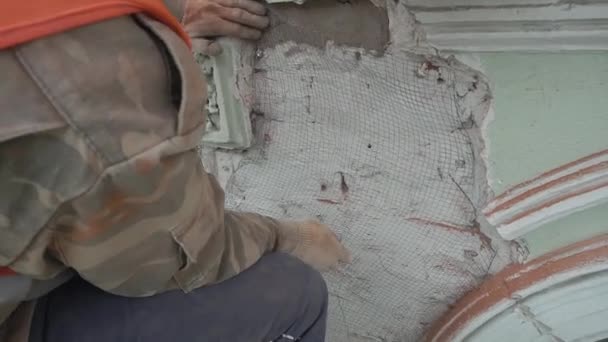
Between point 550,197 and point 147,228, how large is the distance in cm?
66

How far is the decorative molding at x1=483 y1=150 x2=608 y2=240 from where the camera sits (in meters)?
0.96

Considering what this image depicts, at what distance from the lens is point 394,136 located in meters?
1.15

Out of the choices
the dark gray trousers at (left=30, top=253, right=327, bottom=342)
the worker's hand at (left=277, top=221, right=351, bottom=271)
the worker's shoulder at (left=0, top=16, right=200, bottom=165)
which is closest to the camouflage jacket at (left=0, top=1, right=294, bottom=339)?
the worker's shoulder at (left=0, top=16, right=200, bottom=165)

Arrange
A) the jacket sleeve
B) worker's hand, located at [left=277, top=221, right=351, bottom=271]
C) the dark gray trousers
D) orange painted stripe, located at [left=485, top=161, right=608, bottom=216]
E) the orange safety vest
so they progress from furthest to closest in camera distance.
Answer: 1. worker's hand, located at [left=277, top=221, right=351, bottom=271]
2. orange painted stripe, located at [left=485, top=161, right=608, bottom=216]
3. the dark gray trousers
4. the jacket sleeve
5. the orange safety vest

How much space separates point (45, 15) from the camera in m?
0.53

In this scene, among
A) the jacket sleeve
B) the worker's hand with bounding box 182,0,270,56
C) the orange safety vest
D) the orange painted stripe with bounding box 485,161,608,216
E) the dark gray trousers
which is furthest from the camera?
the worker's hand with bounding box 182,0,270,56

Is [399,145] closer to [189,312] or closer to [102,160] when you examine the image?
[189,312]

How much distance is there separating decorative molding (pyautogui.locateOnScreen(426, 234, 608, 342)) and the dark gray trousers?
1.25 feet

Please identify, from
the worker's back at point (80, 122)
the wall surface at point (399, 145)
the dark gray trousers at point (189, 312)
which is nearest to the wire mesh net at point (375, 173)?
the wall surface at point (399, 145)

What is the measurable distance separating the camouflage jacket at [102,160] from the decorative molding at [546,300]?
62 cm

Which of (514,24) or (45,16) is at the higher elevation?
(514,24)

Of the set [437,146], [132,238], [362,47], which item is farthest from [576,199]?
[132,238]

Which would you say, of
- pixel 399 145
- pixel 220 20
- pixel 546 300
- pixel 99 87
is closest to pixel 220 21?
pixel 220 20

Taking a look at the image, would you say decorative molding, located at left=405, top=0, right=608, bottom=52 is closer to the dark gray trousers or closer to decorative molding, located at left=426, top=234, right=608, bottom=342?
decorative molding, located at left=426, top=234, right=608, bottom=342
